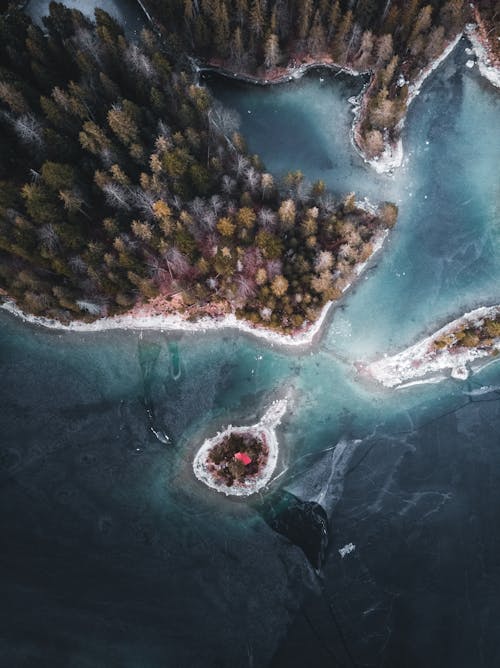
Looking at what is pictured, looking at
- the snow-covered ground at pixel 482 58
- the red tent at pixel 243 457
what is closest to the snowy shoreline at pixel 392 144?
the snow-covered ground at pixel 482 58

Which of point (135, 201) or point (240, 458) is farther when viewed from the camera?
point (240, 458)

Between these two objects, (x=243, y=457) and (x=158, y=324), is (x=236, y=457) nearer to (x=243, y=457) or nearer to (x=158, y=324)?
(x=243, y=457)

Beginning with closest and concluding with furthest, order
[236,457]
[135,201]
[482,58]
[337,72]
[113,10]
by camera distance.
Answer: [135,201], [236,457], [113,10], [337,72], [482,58]

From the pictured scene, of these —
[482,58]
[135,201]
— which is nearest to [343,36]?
[482,58]

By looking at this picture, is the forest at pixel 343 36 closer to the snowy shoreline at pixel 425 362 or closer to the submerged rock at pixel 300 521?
the snowy shoreline at pixel 425 362

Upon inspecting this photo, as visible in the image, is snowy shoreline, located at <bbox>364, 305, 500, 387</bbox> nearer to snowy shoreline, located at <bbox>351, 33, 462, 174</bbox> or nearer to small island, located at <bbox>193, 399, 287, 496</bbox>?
small island, located at <bbox>193, 399, 287, 496</bbox>

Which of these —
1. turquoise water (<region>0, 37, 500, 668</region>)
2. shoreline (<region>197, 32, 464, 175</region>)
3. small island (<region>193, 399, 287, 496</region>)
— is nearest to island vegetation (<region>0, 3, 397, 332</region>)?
turquoise water (<region>0, 37, 500, 668</region>)

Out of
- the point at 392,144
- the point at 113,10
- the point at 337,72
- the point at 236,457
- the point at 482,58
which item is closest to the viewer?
the point at 236,457
